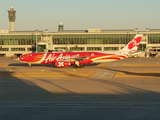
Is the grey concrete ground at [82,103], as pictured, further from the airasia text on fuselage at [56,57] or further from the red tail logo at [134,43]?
the red tail logo at [134,43]

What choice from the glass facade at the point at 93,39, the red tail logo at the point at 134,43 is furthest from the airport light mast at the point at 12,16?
the red tail logo at the point at 134,43

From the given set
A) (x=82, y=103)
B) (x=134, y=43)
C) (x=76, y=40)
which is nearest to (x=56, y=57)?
(x=134, y=43)

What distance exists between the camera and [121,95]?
21750 mm

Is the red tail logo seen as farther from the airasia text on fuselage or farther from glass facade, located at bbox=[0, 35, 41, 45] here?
glass facade, located at bbox=[0, 35, 41, 45]

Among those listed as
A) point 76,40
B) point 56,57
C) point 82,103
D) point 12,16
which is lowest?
point 82,103

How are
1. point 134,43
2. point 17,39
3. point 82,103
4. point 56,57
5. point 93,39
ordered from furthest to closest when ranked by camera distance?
point 17,39 → point 93,39 → point 134,43 → point 56,57 → point 82,103

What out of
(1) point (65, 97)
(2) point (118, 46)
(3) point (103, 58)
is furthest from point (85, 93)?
(2) point (118, 46)

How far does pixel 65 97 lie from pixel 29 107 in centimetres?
436

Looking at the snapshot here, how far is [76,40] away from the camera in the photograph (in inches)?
4564

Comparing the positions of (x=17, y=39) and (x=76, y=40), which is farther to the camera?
(x=17, y=39)

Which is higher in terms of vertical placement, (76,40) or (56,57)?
(76,40)

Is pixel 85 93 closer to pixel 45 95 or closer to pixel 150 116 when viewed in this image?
pixel 45 95

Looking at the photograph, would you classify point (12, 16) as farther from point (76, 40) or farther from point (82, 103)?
point (82, 103)

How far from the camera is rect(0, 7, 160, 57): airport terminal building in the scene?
114 m
